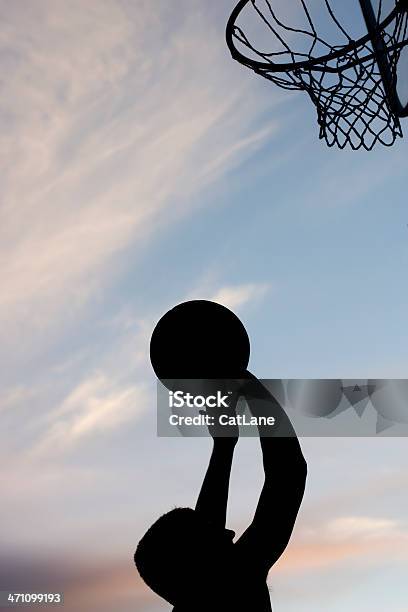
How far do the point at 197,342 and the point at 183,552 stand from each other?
0.96m

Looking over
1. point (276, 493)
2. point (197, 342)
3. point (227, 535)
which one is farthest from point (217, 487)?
point (197, 342)

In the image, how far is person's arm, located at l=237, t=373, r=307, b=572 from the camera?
7.73 ft

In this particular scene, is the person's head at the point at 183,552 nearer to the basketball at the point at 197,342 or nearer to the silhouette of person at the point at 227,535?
the silhouette of person at the point at 227,535

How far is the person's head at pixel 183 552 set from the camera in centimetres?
244

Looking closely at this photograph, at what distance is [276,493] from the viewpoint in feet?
7.77

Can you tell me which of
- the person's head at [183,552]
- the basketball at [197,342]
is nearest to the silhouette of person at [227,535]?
the person's head at [183,552]

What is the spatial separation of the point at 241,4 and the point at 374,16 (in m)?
1.03

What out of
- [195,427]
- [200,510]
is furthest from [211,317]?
[200,510]

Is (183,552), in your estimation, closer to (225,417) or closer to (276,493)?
(276,493)

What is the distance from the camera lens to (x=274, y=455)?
2.35 metres

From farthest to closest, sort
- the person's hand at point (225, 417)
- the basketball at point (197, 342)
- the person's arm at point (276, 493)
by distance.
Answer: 1. the basketball at point (197, 342)
2. the person's hand at point (225, 417)
3. the person's arm at point (276, 493)

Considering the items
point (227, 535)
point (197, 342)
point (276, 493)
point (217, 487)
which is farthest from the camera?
point (197, 342)

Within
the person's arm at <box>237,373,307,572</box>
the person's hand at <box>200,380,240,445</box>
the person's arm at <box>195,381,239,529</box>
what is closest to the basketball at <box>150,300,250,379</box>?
the person's hand at <box>200,380,240,445</box>

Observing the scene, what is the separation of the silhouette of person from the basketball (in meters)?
0.41
